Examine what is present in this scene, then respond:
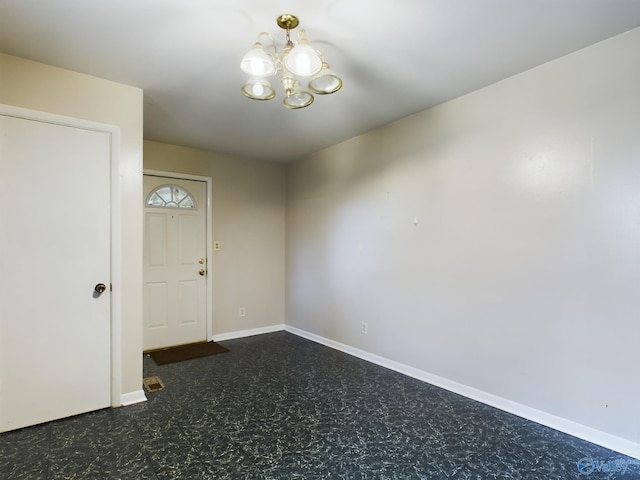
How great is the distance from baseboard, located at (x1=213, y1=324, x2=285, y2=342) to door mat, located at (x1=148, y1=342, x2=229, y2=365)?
0.74 ft

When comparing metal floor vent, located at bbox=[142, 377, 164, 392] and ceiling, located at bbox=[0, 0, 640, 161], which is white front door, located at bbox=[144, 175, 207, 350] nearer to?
metal floor vent, located at bbox=[142, 377, 164, 392]

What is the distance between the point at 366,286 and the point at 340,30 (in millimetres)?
2490

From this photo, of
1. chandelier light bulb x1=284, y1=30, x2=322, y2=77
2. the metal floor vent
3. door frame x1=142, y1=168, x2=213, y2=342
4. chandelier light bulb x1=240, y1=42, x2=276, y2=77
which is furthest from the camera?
door frame x1=142, y1=168, x2=213, y2=342

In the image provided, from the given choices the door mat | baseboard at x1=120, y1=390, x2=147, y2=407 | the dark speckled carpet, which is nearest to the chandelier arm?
the dark speckled carpet

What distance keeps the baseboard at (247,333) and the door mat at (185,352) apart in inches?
8.9

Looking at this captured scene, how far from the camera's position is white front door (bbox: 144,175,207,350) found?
4.04 m

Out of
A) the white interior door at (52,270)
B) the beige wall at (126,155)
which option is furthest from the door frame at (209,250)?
the white interior door at (52,270)

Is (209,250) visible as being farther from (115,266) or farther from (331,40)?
(331,40)

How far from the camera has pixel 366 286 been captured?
375 centimetres

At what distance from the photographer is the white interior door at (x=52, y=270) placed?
7.43ft


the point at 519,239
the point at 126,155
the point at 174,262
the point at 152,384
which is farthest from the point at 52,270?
the point at 519,239

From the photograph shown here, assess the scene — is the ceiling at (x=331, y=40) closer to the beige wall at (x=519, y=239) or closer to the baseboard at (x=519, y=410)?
the beige wall at (x=519, y=239)

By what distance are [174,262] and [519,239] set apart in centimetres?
364

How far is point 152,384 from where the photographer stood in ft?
9.87
